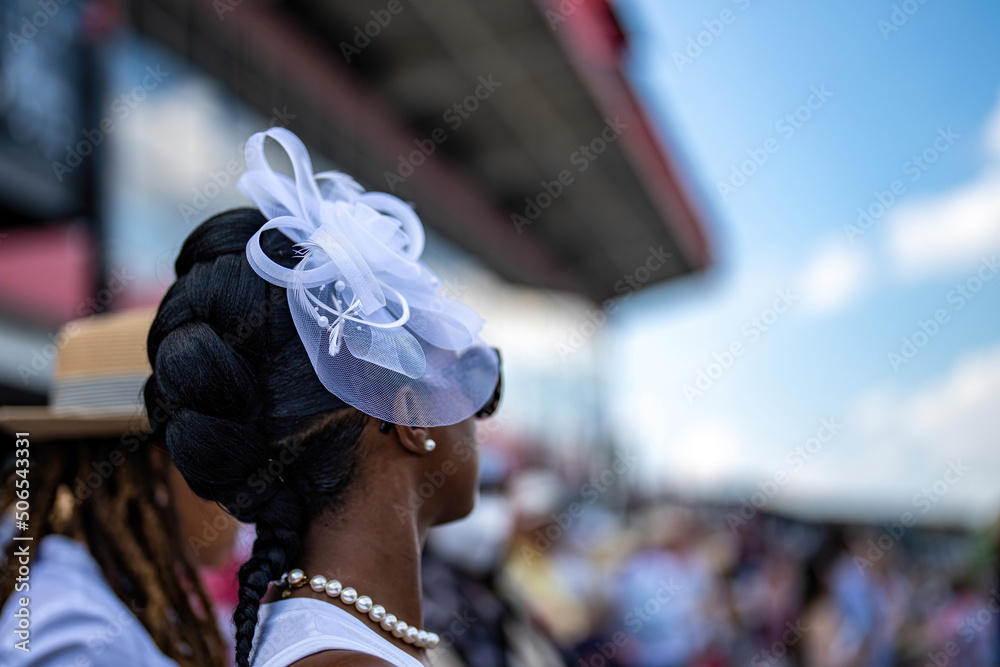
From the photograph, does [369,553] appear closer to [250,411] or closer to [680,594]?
[250,411]

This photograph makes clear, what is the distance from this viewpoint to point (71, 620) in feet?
4.93

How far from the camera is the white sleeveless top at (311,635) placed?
0.96m

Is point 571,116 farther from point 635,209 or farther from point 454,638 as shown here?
point 454,638

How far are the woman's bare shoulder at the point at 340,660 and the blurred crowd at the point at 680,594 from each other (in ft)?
5.40

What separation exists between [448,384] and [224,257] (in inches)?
14.0

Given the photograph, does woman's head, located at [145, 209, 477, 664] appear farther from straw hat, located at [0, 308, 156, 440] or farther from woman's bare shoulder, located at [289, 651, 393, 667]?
straw hat, located at [0, 308, 156, 440]

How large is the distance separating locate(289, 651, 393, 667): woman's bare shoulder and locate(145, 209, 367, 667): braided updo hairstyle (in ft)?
0.42

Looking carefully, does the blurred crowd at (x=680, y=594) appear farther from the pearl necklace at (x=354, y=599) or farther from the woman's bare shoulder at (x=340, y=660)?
the woman's bare shoulder at (x=340, y=660)

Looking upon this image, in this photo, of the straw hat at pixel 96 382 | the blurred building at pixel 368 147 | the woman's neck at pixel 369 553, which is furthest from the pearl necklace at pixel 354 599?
the straw hat at pixel 96 382

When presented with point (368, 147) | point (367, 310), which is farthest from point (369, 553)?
point (368, 147)

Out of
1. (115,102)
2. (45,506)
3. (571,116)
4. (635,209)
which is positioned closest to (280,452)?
(45,506)

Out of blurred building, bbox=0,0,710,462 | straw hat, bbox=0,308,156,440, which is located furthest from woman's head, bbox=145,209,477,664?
straw hat, bbox=0,308,156,440

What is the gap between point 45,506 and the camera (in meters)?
1.73

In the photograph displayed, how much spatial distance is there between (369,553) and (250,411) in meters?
0.25
